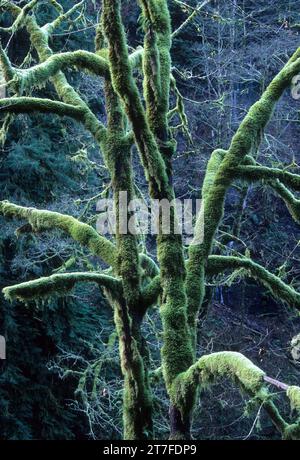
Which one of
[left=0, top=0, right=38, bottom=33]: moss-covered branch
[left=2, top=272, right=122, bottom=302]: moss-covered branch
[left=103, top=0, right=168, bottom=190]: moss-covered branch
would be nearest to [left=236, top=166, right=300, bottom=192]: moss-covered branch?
[left=103, top=0, right=168, bottom=190]: moss-covered branch

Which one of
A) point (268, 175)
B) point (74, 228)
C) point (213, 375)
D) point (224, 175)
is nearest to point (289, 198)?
point (268, 175)

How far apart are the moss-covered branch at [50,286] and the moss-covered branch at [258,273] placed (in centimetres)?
104

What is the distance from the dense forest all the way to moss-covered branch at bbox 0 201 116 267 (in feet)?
0.05

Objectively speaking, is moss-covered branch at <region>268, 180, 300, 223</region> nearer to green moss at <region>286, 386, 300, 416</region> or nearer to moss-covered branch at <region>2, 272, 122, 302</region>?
moss-covered branch at <region>2, 272, 122, 302</region>

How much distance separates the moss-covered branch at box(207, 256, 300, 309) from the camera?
21.7 ft

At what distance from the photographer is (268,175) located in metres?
6.16

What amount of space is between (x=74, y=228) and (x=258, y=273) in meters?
1.85

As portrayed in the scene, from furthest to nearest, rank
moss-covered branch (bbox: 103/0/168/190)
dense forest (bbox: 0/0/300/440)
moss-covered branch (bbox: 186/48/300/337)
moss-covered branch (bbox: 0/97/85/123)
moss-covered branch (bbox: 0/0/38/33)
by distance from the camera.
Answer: moss-covered branch (bbox: 0/0/38/33), moss-covered branch (bbox: 186/48/300/337), moss-covered branch (bbox: 0/97/85/123), dense forest (bbox: 0/0/300/440), moss-covered branch (bbox: 103/0/168/190)

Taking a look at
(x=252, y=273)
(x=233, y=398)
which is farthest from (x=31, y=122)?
(x=252, y=273)

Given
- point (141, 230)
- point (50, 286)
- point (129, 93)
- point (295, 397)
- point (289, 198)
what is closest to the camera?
point (295, 397)

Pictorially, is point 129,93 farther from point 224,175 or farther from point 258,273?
point 258,273

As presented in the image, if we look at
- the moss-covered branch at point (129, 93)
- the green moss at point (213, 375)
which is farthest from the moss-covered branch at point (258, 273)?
A: the green moss at point (213, 375)

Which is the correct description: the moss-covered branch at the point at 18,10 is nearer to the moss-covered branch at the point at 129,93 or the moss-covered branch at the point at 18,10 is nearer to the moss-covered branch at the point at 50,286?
the moss-covered branch at the point at 129,93

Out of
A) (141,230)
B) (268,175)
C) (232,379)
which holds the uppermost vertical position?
(268,175)
